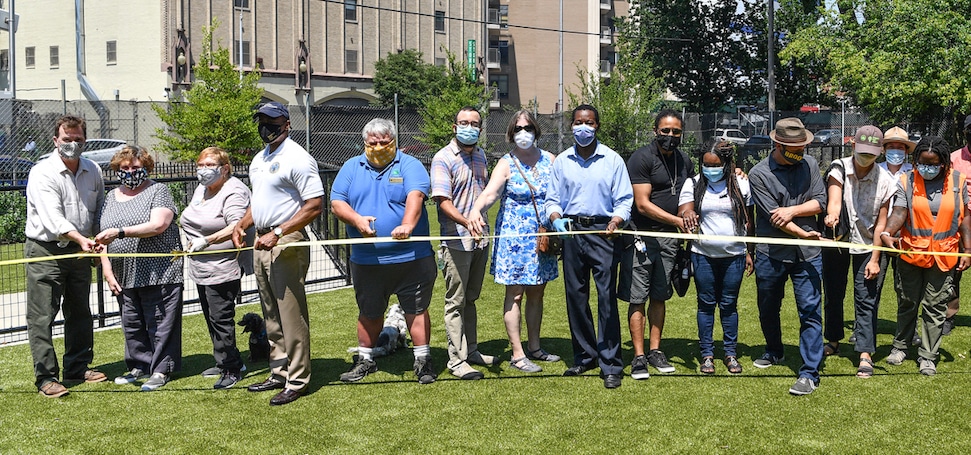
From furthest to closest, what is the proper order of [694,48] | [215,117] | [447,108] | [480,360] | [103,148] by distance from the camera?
[694,48] → [103,148] → [447,108] → [215,117] → [480,360]

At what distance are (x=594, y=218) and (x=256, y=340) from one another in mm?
2742

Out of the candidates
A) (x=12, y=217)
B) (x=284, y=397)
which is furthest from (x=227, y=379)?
(x=12, y=217)

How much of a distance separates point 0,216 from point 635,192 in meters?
9.44

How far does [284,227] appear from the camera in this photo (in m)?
5.61

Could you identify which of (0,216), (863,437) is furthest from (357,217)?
(0,216)

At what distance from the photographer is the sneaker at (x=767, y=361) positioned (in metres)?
6.46

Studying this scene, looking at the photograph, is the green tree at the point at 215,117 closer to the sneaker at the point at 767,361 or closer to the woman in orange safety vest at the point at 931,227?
the sneaker at the point at 767,361

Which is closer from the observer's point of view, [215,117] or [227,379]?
[227,379]

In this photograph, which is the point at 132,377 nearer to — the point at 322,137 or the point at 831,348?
the point at 831,348

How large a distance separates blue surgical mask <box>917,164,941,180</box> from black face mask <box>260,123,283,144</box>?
418 centimetres

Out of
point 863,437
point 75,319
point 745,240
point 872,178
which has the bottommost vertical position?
point 863,437

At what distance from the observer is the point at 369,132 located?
5852 mm

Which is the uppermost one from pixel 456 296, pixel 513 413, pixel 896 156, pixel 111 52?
pixel 111 52

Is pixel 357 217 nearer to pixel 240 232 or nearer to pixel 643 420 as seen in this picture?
pixel 240 232
